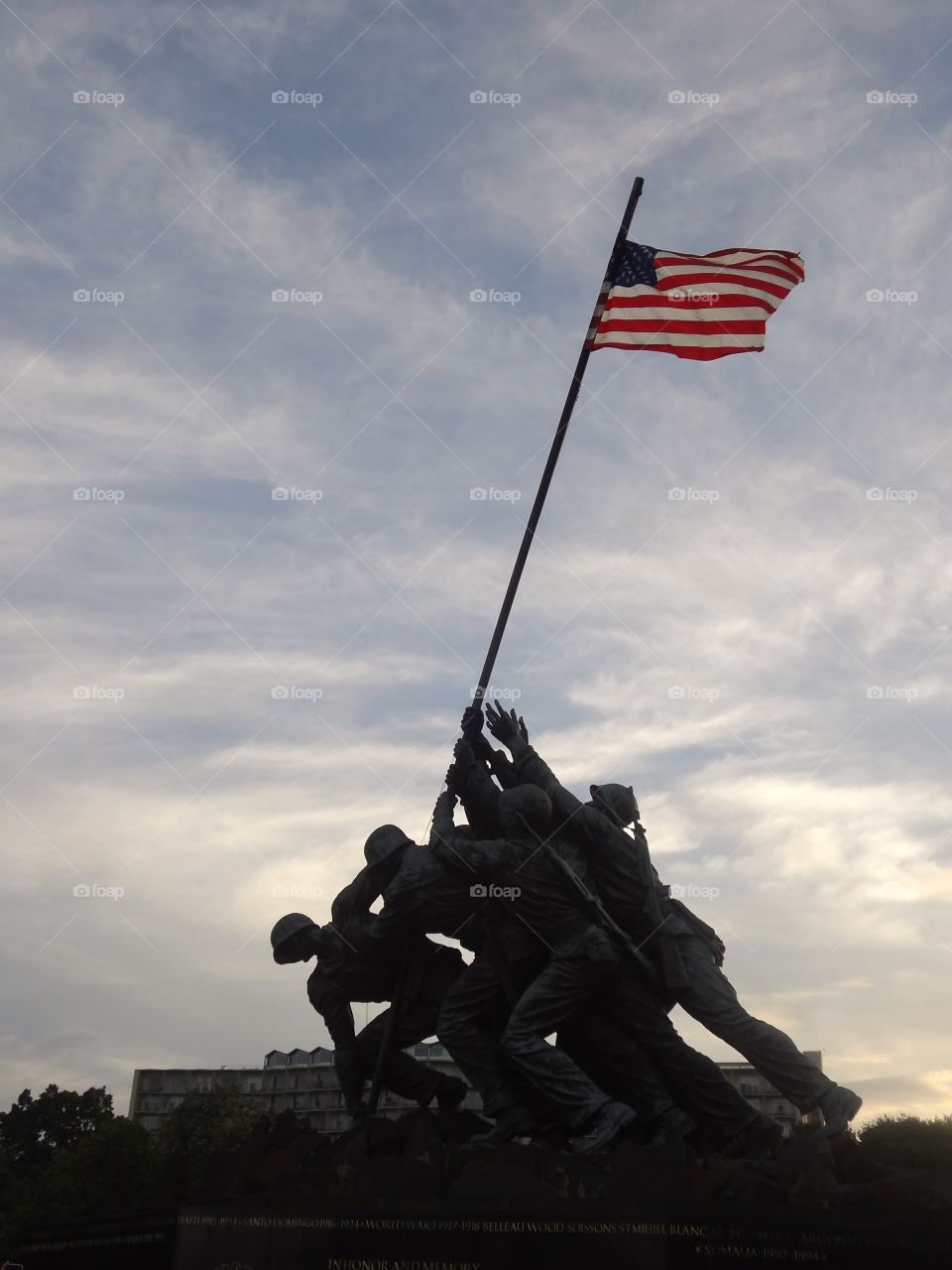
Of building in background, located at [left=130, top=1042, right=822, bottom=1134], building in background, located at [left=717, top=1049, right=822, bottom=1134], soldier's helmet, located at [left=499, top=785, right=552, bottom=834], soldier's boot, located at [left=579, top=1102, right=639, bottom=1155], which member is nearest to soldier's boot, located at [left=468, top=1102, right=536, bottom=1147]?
soldier's boot, located at [left=579, top=1102, right=639, bottom=1155]

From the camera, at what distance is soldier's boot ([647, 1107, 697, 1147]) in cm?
1312

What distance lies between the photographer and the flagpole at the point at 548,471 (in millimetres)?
15797

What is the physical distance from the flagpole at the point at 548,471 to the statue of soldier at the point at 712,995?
691 mm

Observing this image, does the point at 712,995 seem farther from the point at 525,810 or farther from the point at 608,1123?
the point at 525,810

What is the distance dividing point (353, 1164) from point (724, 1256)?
10.9 feet

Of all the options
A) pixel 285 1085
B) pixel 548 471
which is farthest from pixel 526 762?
pixel 285 1085

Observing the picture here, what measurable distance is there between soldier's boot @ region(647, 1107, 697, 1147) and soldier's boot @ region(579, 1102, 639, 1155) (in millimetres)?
399

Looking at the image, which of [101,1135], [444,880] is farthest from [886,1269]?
[101,1135]

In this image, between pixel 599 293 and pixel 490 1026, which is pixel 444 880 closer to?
pixel 490 1026

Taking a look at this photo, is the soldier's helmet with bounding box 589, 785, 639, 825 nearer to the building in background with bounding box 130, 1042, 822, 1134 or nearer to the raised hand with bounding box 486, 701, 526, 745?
the raised hand with bounding box 486, 701, 526, 745

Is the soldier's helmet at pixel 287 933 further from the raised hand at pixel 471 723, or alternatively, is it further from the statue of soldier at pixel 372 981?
the raised hand at pixel 471 723

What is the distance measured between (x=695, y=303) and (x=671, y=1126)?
31.0 ft

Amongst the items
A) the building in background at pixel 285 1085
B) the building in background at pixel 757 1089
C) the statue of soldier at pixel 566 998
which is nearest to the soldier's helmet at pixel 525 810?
the statue of soldier at pixel 566 998

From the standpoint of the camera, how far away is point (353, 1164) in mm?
11688
